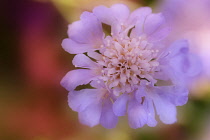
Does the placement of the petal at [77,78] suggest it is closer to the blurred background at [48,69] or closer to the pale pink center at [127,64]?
the pale pink center at [127,64]

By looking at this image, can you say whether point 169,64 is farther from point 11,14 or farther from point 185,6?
point 11,14

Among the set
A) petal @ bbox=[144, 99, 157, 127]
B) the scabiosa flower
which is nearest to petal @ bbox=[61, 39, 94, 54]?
the scabiosa flower

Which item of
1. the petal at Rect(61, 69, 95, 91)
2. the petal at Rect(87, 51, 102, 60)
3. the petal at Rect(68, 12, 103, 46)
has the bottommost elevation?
the petal at Rect(61, 69, 95, 91)

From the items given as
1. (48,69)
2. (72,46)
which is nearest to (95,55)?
(72,46)

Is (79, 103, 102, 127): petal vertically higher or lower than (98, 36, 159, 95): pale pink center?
lower

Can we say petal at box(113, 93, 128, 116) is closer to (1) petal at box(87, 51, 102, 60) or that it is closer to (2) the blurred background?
(1) petal at box(87, 51, 102, 60)

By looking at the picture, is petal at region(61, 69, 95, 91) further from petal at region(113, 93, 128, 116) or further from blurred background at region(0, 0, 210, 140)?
blurred background at region(0, 0, 210, 140)

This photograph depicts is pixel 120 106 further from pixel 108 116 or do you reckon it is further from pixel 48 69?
pixel 48 69

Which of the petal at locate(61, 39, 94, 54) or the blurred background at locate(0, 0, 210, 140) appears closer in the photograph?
the petal at locate(61, 39, 94, 54)

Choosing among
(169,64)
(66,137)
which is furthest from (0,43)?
(169,64)
